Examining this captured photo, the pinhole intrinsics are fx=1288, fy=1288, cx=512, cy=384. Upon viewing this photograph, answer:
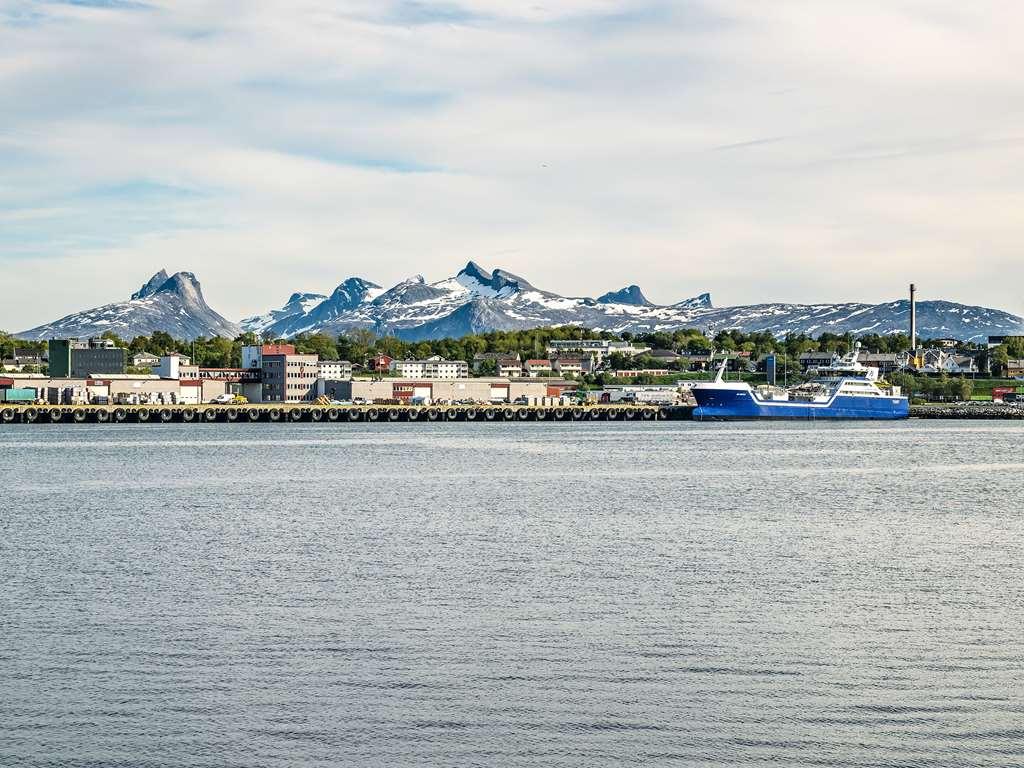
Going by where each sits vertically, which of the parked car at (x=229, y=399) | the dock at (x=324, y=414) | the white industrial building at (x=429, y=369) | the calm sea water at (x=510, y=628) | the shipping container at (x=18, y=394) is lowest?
the calm sea water at (x=510, y=628)

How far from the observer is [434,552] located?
24891 millimetres

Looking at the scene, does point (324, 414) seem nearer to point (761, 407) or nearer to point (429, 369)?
point (761, 407)

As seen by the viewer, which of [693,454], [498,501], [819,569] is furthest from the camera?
[693,454]

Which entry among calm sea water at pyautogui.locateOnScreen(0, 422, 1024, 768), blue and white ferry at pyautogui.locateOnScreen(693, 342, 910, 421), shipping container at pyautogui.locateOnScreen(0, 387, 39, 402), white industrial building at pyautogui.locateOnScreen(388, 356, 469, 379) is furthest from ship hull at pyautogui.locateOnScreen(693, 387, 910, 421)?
calm sea water at pyautogui.locateOnScreen(0, 422, 1024, 768)

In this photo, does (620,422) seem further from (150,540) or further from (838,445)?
(150,540)

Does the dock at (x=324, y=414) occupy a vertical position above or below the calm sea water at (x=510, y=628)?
above

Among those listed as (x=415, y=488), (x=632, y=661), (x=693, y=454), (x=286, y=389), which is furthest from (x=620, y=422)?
(x=632, y=661)

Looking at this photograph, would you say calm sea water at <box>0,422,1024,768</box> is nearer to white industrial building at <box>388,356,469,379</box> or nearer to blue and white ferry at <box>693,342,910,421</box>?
blue and white ferry at <box>693,342,910,421</box>

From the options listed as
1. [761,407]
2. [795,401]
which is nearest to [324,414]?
[761,407]

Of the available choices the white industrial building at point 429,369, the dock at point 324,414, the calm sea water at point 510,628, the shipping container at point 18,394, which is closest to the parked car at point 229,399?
the dock at point 324,414

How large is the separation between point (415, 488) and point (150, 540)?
14423mm

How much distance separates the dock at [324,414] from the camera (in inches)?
3873

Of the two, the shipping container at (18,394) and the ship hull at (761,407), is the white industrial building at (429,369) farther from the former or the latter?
the shipping container at (18,394)

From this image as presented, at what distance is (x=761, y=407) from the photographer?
109m
